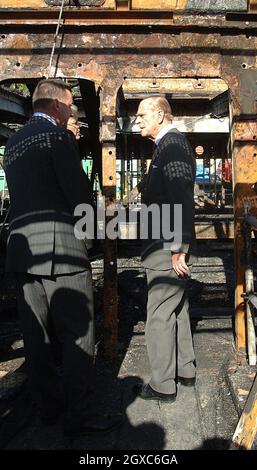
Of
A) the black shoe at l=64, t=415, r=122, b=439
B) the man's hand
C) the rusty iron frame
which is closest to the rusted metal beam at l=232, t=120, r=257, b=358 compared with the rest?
the rusty iron frame

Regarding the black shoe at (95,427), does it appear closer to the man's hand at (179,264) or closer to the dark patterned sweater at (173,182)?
the man's hand at (179,264)

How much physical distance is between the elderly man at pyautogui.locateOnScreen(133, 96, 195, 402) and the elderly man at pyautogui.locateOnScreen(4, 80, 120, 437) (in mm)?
521

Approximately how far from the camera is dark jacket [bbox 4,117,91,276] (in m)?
2.78

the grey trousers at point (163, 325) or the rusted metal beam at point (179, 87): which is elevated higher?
the rusted metal beam at point (179, 87)

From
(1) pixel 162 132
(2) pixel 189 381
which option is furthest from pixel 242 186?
(2) pixel 189 381

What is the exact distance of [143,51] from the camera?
3709mm

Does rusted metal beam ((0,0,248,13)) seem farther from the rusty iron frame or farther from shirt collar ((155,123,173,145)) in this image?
shirt collar ((155,123,173,145))

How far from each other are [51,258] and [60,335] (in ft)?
1.73

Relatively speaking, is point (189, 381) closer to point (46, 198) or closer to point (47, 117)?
point (46, 198)

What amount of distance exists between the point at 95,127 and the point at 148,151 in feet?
16.6

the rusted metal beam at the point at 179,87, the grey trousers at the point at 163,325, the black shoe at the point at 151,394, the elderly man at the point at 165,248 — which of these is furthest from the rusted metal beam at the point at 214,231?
the rusted metal beam at the point at 179,87

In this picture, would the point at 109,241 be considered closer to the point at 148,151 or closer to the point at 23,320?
the point at 23,320

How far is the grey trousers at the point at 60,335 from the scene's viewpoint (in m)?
2.83

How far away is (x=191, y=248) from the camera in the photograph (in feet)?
11.3
